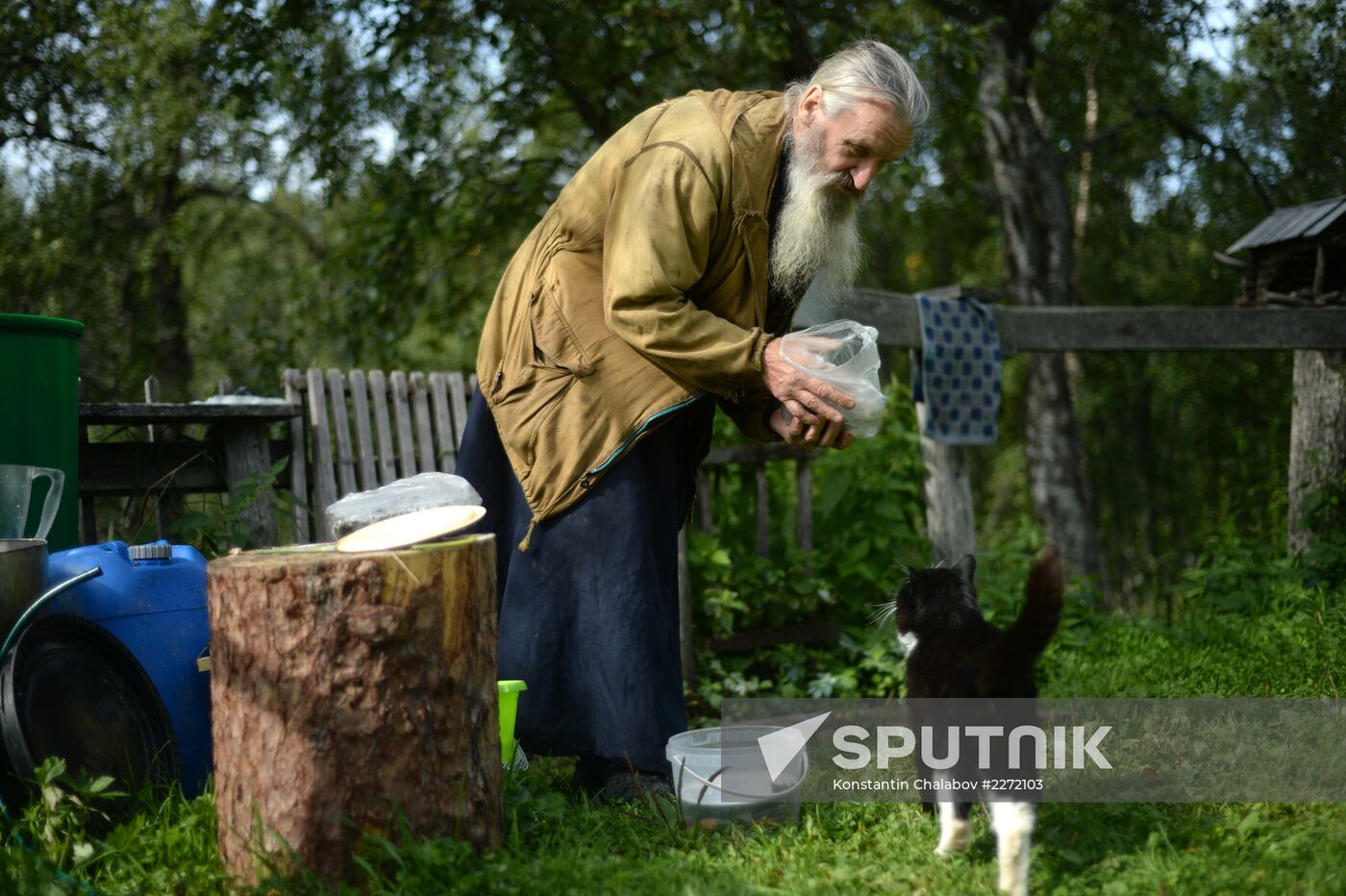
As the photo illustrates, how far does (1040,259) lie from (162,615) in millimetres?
9682

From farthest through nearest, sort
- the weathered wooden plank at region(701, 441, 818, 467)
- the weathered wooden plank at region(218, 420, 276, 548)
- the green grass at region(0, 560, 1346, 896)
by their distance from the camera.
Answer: the weathered wooden plank at region(701, 441, 818, 467)
the weathered wooden plank at region(218, 420, 276, 548)
the green grass at region(0, 560, 1346, 896)

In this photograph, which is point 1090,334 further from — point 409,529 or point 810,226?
point 409,529

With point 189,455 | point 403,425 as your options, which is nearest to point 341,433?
point 403,425

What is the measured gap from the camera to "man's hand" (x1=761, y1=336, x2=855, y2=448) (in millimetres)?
2781

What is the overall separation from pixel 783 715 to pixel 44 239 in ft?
28.7

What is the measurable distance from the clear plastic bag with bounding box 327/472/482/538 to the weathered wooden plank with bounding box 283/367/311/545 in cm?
261

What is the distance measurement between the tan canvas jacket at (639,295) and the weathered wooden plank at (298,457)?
2.41 meters

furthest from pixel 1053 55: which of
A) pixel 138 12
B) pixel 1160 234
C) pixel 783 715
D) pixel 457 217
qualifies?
pixel 783 715

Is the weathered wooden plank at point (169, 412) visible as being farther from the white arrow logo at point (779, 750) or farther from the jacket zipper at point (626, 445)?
the white arrow logo at point (779, 750)

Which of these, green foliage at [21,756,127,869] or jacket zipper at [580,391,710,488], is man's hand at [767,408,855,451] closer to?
jacket zipper at [580,391,710,488]

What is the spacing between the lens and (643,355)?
2.93 metres

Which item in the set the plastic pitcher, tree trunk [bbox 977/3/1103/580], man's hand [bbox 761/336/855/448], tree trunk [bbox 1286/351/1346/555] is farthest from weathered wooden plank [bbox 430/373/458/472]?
tree trunk [bbox 977/3/1103/580]

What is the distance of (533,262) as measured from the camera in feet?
10.4

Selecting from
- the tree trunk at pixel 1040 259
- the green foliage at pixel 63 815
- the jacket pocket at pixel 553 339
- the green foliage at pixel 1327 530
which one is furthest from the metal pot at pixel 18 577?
the tree trunk at pixel 1040 259
